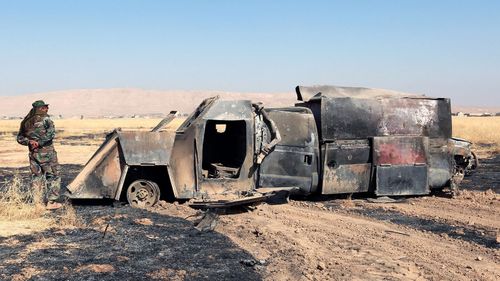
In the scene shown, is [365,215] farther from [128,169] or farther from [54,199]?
[54,199]

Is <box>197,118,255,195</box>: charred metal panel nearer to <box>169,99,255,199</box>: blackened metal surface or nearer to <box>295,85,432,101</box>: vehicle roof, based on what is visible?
<box>169,99,255,199</box>: blackened metal surface

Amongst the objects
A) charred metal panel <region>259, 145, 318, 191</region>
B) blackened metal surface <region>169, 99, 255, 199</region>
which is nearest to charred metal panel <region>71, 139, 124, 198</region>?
blackened metal surface <region>169, 99, 255, 199</region>

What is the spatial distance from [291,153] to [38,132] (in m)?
5.05

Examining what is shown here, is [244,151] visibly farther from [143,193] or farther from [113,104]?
[113,104]

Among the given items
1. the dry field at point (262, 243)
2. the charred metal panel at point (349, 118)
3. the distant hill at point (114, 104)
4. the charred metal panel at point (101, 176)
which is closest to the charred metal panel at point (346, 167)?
the charred metal panel at point (349, 118)

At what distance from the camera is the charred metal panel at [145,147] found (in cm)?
888

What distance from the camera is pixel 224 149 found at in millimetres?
11047

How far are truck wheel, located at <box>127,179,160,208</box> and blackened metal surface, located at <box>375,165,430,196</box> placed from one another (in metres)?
4.72

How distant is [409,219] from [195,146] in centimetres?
414

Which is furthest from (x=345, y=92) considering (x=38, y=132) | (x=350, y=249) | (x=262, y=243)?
(x=38, y=132)

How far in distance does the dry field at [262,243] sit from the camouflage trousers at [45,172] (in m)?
0.78

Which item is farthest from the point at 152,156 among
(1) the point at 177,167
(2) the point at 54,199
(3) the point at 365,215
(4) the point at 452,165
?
(4) the point at 452,165

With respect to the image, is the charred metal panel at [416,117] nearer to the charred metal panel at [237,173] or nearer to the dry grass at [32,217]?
the charred metal panel at [237,173]

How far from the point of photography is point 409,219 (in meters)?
8.69
